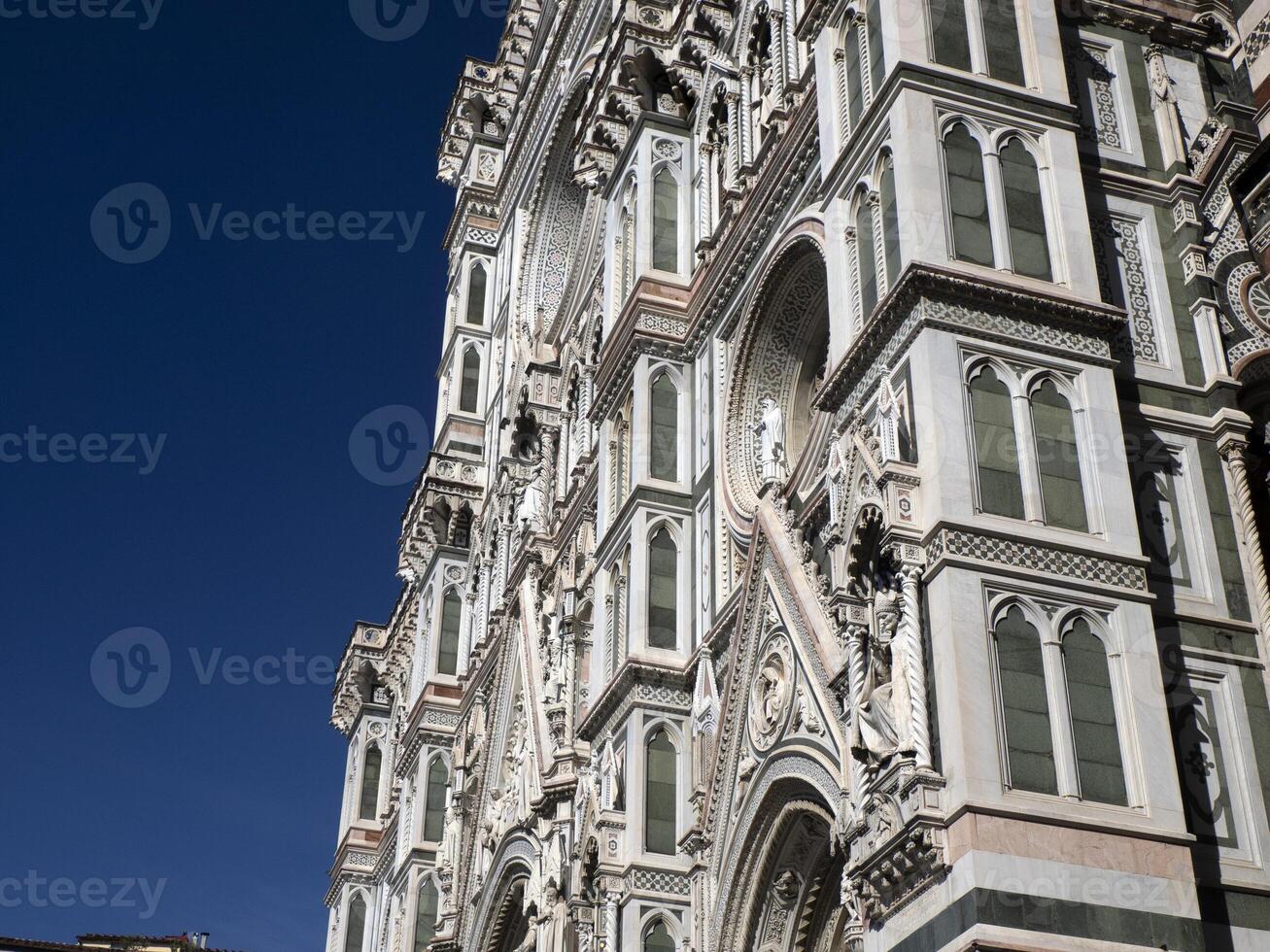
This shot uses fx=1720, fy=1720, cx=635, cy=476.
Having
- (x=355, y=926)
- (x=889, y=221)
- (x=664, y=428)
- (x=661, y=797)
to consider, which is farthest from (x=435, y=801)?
(x=889, y=221)

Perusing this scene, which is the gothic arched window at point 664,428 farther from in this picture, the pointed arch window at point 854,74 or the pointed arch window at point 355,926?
the pointed arch window at point 355,926

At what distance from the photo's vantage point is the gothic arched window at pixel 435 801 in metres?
30.8

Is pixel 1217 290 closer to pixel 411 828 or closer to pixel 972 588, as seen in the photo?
pixel 972 588

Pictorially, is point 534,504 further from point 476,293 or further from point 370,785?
point 370,785

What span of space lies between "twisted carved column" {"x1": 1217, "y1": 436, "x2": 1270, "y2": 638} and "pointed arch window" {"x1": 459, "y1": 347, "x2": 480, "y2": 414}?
930 inches

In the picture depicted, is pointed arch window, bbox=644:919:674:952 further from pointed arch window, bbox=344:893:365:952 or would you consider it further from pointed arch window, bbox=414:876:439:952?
pointed arch window, bbox=344:893:365:952

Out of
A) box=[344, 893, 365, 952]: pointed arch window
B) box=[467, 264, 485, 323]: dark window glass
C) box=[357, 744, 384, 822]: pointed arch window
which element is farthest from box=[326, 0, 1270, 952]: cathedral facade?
box=[357, 744, 384, 822]: pointed arch window

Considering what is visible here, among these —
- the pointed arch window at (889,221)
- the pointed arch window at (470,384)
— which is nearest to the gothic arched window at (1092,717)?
the pointed arch window at (889,221)

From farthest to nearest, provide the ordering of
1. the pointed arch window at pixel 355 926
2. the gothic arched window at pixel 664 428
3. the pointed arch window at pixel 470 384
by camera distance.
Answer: the pointed arch window at pixel 470 384, the pointed arch window at pixel 355 926, the gothic arched window at pixel 664 428

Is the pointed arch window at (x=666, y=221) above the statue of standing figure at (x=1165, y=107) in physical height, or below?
above

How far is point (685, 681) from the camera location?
62.9 ft

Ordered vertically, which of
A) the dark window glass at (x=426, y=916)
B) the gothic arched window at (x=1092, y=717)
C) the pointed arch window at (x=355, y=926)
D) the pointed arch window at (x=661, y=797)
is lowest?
the gothic arched window at (x=1092, y=717)

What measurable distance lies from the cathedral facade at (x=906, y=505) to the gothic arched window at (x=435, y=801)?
→ 13.1 ft

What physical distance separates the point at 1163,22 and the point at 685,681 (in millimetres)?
8612
